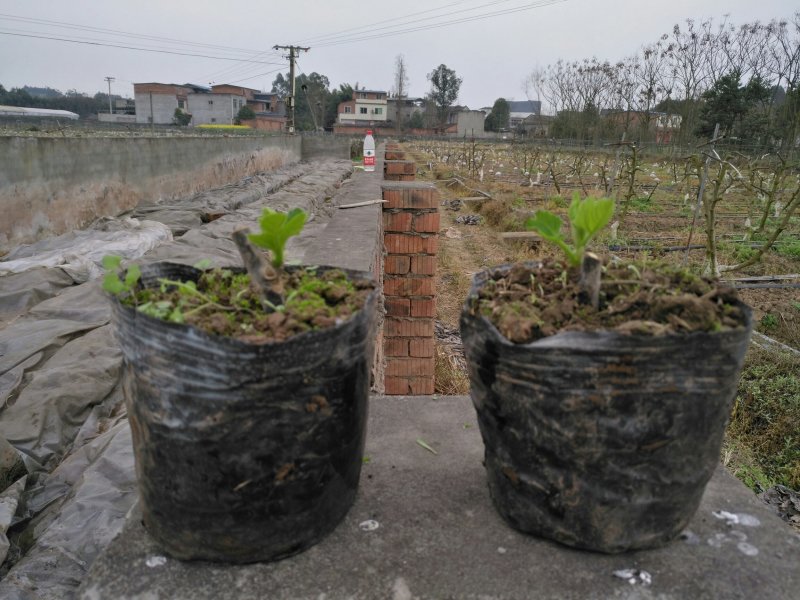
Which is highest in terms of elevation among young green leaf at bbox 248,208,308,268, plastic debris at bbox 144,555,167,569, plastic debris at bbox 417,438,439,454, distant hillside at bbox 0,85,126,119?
distant hillside at bbox 0,85,126,119

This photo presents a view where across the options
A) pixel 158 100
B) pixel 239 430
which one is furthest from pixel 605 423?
pixel 158 100

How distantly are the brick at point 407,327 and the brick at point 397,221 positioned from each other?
591 millimetres

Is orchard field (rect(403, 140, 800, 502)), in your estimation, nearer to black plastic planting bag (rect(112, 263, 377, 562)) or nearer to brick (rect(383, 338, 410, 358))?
brick (rect(383, 338, 410, 358))

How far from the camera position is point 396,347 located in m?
3.65

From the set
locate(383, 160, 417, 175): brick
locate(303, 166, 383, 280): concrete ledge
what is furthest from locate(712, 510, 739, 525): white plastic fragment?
locate(383, 160, 417, 175): brick

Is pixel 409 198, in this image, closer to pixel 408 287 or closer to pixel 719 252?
pixel 408 287

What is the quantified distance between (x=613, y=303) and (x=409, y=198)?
9.18ft

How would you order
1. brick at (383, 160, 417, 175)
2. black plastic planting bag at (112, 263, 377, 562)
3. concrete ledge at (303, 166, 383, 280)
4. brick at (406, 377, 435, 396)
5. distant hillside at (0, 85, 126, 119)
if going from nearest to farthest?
black plastic planting bag at (112, 263, 377, 562) < concrete ledge at (303, 166, 383, 280) < brick at (406, 377, 435, 396) < brick at (383, 160, 417, 175) < distant hillside at (0, 85, 126, 119)

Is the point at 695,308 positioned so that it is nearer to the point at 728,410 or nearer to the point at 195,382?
the point at 728,410

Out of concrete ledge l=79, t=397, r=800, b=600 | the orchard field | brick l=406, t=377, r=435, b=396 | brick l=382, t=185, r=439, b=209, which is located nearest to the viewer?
concrete ledge l=79, t=397, r=800, b=600

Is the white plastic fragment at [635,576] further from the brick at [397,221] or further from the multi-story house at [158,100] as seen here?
the multi-story house at [158,100]

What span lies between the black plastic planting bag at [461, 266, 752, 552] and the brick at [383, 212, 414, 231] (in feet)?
8.86

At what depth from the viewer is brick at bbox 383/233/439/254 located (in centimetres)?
362

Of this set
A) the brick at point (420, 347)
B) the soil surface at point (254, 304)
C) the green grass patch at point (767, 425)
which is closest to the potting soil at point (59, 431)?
the soil surface at point (254, 304)
